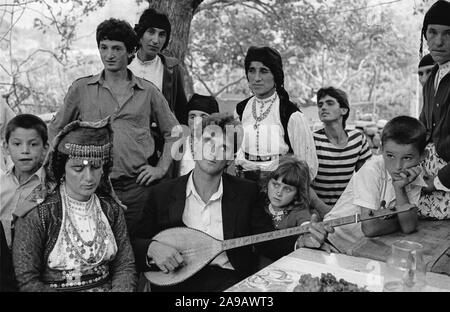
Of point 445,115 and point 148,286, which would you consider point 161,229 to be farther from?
point 445,115

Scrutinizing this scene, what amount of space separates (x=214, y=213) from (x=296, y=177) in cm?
66

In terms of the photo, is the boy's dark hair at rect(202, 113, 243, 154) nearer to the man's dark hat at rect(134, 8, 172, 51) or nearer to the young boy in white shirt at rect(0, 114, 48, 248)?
the young boy in white shirt at rect(0, 114, 48, 248)

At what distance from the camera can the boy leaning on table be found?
2568mm

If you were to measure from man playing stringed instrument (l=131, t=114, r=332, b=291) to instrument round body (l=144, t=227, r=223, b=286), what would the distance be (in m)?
0.06

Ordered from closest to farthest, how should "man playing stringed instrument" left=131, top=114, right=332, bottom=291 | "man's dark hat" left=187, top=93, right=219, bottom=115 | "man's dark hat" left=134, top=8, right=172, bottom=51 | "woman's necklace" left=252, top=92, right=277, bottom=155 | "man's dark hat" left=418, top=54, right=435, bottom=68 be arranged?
"man playing stringed instrument" left=131, top=114, right=332, bottom=291, "woman's necklace" left=252, top=92, right=277, bottom=155, "man's dark hat" left=134, top=8, right=172, bottom=51, "man's dark hat" left=187, top=93, right=219, bottom=115, "man's dark hat" left=418, top=54, right=435, bottom=68

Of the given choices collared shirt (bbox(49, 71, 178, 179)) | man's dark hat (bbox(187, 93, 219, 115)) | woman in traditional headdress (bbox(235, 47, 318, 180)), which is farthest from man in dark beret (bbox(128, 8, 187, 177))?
woman in traditional headdress (bbox(235, 47, 318, 180))

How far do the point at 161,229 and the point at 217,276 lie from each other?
40 centimetres

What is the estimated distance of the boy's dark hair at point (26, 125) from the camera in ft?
9.42

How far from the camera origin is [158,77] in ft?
12.5

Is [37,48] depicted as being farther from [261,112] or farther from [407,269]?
[407,269]

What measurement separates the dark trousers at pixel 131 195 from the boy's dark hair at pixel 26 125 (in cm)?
54

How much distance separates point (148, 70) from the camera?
381cm

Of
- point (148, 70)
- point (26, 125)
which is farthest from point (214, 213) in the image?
point (148, 70)
